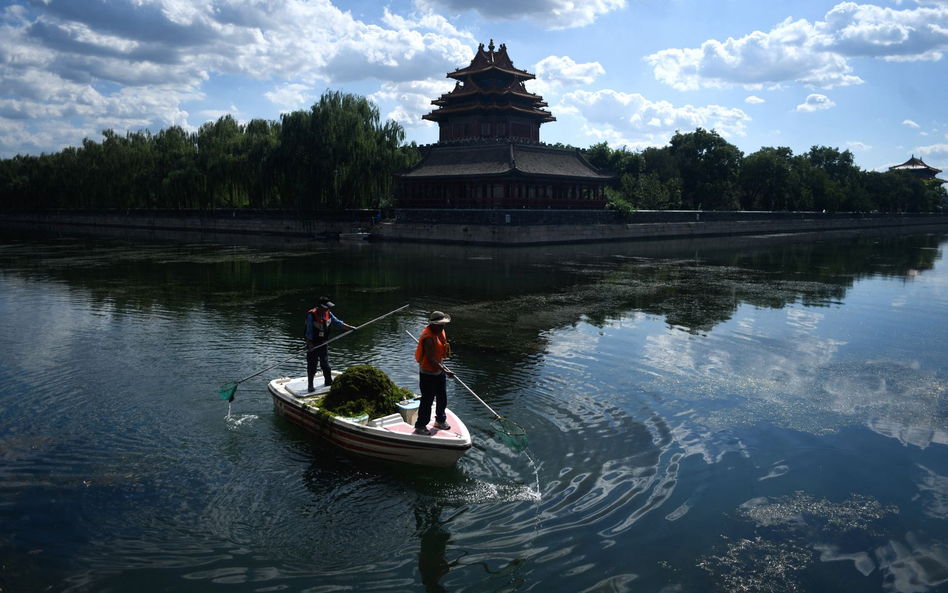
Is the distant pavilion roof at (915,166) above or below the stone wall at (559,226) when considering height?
above

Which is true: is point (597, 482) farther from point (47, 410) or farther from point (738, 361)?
point (47, 410)

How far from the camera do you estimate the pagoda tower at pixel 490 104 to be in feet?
192

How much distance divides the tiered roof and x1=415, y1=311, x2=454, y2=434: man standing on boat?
170 ft

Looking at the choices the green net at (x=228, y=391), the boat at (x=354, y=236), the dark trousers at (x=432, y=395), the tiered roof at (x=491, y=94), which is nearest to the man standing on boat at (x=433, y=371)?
the dark trousers at (x=432, y=395)

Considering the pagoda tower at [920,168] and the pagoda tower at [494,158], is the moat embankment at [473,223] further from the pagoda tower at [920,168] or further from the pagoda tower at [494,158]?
the pagoda tower at [920,168]

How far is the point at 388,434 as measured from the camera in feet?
27.8

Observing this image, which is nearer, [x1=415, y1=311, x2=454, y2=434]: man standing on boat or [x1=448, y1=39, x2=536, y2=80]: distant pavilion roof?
[x1=415, y1=311, x2=454, y2=434]: man standing on boat

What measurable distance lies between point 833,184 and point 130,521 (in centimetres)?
8932

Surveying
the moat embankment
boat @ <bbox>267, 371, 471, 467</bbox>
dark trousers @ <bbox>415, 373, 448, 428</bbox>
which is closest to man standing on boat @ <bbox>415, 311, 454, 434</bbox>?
dark trousers @ <bbox>415, 373, 448, 428</bbox>

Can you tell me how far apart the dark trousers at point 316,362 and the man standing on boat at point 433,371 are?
246cm

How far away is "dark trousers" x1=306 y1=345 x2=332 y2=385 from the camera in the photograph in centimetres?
1055

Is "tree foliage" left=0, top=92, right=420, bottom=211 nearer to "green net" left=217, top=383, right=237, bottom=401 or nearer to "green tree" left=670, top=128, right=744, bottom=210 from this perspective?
"green tree" left=670, top=128, right=744, bottom=210

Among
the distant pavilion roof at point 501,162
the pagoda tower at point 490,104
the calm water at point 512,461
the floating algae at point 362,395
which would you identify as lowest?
the calm water at point 512,461

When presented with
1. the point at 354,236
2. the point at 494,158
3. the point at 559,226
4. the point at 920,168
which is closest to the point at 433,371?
the point at 559,226
